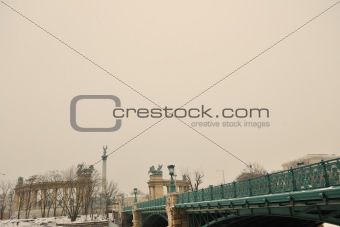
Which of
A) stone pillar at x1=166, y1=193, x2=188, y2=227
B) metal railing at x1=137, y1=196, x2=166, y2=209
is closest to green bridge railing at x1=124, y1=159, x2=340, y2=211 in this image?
stone pillar at x1=166, y1=193, x2=188, y2=227

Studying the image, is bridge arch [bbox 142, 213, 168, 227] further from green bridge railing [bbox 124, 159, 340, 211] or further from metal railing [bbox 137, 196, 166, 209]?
green bridge railing [bbox 124, 159, 340, 211]

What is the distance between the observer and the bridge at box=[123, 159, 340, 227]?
9.04 m

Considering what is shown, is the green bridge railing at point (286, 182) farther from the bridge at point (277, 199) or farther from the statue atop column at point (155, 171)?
the statue atop column at point (155, 171)

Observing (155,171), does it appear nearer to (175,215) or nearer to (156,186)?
(156,186)

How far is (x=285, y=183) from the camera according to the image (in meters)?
11.0

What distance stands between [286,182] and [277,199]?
2.64 ft

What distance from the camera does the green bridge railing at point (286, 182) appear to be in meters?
8.96

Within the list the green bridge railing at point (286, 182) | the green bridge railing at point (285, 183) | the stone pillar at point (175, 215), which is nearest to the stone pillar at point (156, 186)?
the stone pillar at point (175, 215)

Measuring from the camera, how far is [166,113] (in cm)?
1759

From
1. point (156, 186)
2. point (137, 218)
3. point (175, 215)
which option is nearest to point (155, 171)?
point (156, 186)

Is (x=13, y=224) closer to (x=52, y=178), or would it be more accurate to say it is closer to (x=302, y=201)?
(x=52, y=178)

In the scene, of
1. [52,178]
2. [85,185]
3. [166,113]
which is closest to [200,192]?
[166,113]

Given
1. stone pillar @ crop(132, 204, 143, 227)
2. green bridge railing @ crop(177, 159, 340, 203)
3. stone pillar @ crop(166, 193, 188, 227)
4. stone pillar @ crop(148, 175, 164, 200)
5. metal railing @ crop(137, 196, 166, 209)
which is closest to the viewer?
green bridge railing @ crop(177, 159, 340, 203)

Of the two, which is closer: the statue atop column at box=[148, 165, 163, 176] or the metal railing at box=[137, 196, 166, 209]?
the metal railing at box=[137, 196, 166, 209]
